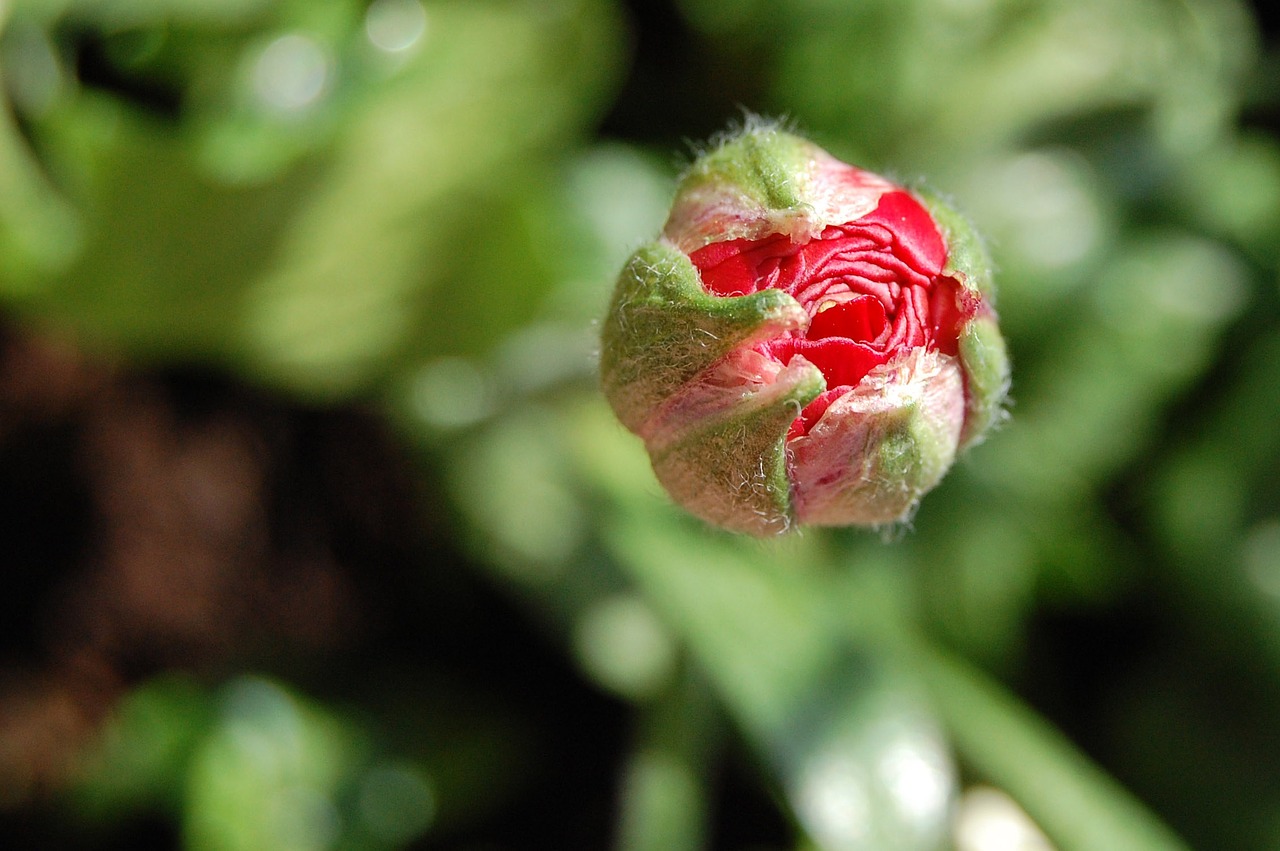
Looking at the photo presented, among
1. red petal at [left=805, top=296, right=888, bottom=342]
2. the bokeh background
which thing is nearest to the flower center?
red petal at [left=805, top=296, right=888, bottom=342]

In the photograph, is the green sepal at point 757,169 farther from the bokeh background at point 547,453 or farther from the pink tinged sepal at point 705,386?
the bokeh background at point 547,453

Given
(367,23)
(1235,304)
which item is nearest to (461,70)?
(367,23)

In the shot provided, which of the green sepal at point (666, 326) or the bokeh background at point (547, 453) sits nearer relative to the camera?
the green sepal at point (666, 326)

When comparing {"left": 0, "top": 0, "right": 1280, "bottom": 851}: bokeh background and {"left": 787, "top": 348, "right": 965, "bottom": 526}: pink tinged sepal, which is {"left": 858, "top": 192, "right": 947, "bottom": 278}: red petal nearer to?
{"left": 787, "top": 348, "right": 965, "bottom": 526}: pink tinged sepal

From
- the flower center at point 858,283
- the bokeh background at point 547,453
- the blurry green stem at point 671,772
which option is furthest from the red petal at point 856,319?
the blurry green stem at point 671,772

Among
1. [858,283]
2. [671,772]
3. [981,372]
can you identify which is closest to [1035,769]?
[671,772]

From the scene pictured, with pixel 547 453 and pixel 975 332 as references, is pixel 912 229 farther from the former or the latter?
pixel 547 453

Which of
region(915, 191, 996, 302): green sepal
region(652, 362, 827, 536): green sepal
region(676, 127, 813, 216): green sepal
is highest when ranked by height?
region(676, 127, 813, 216): green sepal

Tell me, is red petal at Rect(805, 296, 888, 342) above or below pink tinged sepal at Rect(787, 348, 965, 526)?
above
